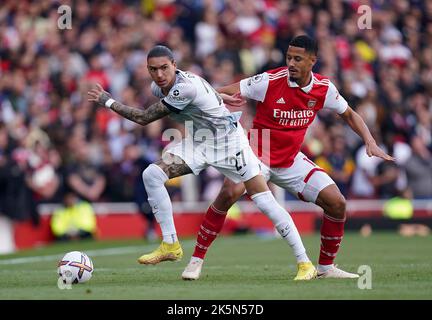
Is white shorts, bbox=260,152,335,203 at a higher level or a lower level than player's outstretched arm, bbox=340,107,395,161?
lower

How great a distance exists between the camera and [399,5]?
1051 inches

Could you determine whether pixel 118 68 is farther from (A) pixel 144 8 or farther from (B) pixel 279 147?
(B) pixel 279 147

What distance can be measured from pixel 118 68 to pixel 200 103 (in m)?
12.4

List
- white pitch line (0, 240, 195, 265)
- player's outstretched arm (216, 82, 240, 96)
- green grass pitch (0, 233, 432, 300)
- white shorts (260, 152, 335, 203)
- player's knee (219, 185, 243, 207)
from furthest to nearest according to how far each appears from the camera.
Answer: white pitch line (0, 240, 195, 265) < player's outstretched arm (216, 82, 240, 96) < player's knee (219, 185, 243, 207) < white shorts (260, 152, 335, 203) < green grass pitch (0, 233, 432, 300)

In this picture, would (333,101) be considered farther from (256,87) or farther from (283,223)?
(283,223)

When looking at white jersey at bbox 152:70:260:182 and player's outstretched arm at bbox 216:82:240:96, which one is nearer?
white jersey at bbox 152:70:260:182

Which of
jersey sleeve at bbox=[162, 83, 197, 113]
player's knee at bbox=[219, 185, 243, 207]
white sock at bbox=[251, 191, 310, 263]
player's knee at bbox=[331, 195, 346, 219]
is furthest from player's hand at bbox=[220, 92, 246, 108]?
player's knee at bbox=[331, 195, 346, 219]

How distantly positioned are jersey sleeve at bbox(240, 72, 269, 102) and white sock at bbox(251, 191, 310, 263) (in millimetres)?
1130

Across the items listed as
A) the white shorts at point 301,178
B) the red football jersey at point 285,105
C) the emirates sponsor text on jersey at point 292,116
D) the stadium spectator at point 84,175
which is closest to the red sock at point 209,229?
the white shorts at point 301,178

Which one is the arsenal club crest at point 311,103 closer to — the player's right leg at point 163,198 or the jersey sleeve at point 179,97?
the jersey sleeve at point 179,97

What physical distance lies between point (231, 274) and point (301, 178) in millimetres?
1489

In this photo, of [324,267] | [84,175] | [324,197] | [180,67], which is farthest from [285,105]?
[180,67]

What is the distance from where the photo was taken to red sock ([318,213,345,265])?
11.8 meters

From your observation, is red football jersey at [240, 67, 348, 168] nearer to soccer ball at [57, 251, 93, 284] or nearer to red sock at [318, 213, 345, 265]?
red sock at [318, 213, 345, 265]
